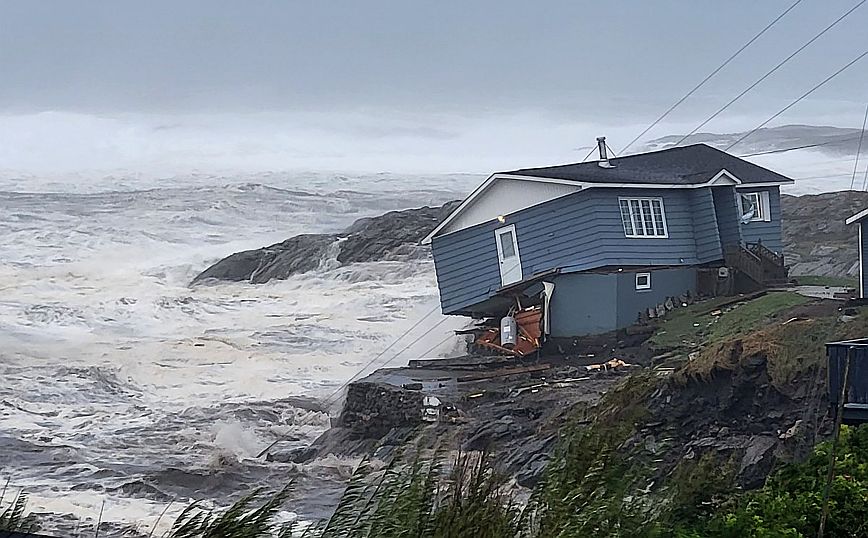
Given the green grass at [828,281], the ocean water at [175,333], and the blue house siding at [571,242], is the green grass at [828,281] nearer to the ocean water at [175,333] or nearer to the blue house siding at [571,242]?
the blue house siding at [571,242]

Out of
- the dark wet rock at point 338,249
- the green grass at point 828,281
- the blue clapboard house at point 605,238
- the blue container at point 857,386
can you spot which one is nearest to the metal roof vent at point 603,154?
the blue clapboard house at point 605,238

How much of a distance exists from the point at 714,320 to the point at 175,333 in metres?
3.91

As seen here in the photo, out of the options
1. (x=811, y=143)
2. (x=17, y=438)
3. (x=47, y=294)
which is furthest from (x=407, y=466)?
(x=47, y=294)

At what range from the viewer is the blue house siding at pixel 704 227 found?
626 cm

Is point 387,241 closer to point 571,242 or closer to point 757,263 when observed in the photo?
point 571,242

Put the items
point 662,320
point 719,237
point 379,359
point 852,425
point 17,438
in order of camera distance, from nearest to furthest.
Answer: point 852,425
point 17,438
point 662,320
point 719,237
point 379,359

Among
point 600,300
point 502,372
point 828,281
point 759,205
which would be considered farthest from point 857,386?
point 759,205

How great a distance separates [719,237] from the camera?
21.0 feet

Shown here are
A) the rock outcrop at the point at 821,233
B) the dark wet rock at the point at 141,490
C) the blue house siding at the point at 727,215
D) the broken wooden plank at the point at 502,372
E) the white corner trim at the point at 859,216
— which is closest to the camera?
the dark wet rock at the point at 141,490

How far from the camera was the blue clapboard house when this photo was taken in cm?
590

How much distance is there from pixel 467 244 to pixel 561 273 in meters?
0.69

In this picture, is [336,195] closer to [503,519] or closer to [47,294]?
[47,294]

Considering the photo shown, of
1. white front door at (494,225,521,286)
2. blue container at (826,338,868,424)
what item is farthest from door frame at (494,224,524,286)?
blue container at (826,338,868,424)

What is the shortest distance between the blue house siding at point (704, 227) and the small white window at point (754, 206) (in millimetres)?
224
